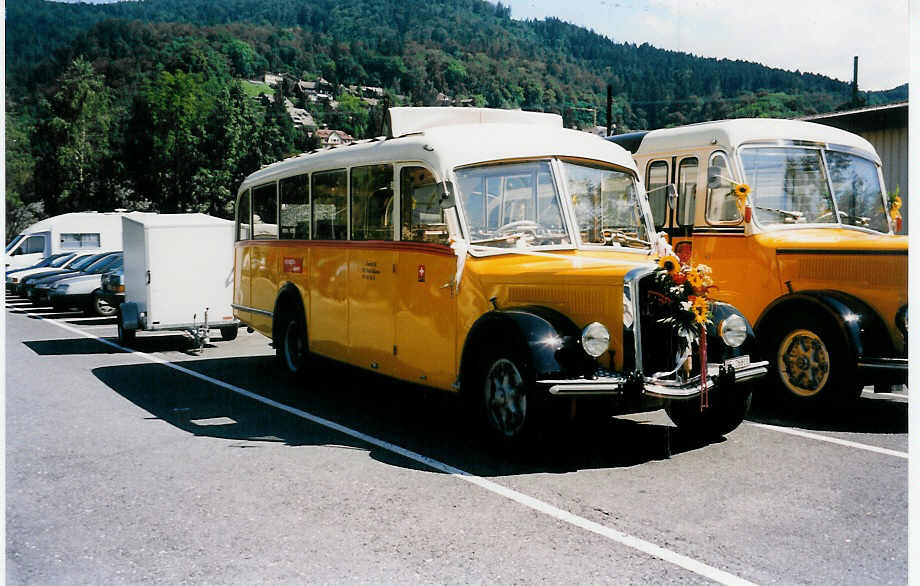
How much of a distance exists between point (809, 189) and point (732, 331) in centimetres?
305

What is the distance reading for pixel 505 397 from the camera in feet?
21.3

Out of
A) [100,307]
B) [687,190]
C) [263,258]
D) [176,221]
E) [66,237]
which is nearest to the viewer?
[687,190]

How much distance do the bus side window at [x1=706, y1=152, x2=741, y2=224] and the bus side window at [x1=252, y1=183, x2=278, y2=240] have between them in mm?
5094

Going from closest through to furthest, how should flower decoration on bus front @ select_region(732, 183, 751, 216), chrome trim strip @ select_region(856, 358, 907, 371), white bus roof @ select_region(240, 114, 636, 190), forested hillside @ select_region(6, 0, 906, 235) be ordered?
1. white bus roof @ select_region(240, 114, 636, 190)
2. chrome trim strip @ select_region(856, 358, 907, 371)
3. flower decoration on bus front @ select_region(732, 183, 751, 216)
4. forested hillside @ select_region(6, 0, 906, 235)

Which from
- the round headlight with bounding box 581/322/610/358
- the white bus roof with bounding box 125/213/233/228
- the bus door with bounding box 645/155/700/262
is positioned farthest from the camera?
the white bus roof with bounding box 125/213/233/228

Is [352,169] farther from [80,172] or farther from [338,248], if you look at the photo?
[80,172]

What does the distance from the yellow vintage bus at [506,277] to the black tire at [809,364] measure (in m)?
1.16

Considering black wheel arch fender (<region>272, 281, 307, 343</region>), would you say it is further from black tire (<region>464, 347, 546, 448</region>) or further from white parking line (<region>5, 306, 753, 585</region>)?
black tire (<region>464, 347, 546, 448</region>)

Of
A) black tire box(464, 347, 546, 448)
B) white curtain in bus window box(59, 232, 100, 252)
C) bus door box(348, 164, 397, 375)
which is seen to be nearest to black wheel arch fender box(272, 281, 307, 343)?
bus door box(348, 164, 397, 375)

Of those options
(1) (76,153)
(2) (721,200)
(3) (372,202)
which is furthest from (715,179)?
(1) (76,153)

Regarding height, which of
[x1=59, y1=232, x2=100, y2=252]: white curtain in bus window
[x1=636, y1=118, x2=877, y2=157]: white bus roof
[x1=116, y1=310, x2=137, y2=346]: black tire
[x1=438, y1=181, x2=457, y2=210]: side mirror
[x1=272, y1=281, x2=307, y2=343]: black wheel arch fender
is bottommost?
[x1=116, y1=310, x2=137, y2=346]: black tire

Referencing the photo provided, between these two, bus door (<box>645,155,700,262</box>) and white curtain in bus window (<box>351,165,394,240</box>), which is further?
bus door (<box>645,155,700,262</box>)

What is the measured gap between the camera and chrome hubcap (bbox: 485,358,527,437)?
634 cm

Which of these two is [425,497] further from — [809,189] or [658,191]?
[658,191]
